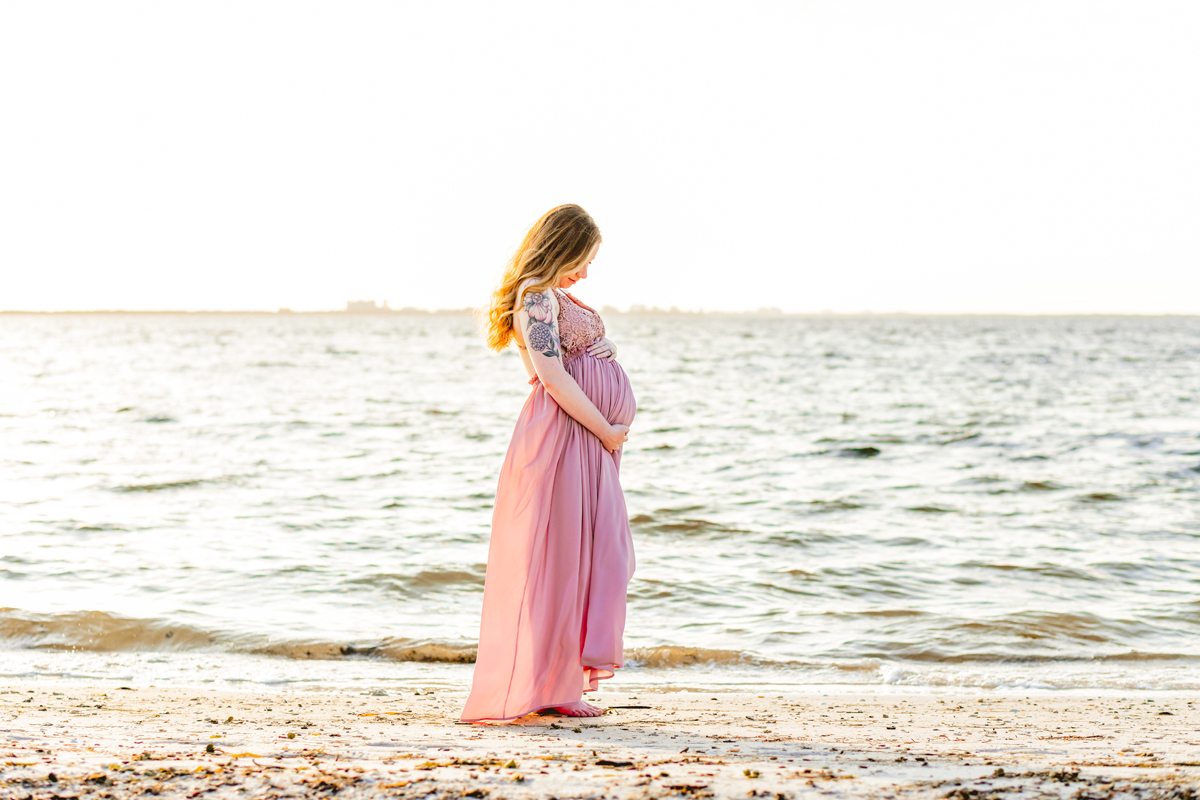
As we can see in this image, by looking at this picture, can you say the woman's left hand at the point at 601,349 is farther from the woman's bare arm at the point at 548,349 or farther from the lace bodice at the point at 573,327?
the woman's bare arm at the point at 548,349

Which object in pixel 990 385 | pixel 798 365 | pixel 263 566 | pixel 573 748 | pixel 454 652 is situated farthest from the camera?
pixel 798 365

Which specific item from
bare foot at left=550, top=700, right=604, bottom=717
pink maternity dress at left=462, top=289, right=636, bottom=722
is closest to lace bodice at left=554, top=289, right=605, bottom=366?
pink maternity dress at left=462, top=289, right=636, bottom=722

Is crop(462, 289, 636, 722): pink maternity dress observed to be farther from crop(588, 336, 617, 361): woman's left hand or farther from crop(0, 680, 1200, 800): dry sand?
crop(0, 680, 1200, 800): dry sand

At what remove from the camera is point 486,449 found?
16.8m

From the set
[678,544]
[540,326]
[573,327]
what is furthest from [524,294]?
[678,544]

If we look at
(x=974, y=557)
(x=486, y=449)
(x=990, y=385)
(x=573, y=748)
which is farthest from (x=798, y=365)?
(x=573, y=748)

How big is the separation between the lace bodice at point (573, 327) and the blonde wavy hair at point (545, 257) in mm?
101

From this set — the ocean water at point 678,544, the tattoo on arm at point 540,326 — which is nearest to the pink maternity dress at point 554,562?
the tattoo on arm at point 540,326

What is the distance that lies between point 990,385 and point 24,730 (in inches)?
1207

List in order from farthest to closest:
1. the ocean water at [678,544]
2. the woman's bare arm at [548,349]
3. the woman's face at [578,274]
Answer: the ocean water at [678,544] < the woman's face at [578,274] < the woman's bare arm at [548,349]

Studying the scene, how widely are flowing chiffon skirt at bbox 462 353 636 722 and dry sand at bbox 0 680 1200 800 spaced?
0.19 metres

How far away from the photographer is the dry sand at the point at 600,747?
2641 millimetres

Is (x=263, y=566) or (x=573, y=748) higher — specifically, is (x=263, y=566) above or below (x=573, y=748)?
below

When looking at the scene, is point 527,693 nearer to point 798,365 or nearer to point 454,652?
point 454,652
